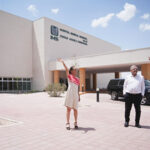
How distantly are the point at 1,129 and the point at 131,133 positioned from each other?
12.1 feet

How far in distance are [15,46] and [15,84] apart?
20.8ft

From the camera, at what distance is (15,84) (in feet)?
100

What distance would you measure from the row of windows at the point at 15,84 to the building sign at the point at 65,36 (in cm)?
904

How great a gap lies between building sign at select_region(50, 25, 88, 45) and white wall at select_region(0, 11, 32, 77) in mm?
4125

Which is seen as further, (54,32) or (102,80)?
(102,80)

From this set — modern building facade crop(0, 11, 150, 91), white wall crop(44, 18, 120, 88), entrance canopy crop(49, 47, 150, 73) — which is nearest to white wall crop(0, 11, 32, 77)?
modern building facade crop(0, 11, 150, 91)

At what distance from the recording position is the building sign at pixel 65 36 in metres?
33.0

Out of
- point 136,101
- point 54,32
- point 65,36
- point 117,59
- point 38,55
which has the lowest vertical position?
point 136,101

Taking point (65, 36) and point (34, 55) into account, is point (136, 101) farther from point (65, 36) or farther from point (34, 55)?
point (65, 36)

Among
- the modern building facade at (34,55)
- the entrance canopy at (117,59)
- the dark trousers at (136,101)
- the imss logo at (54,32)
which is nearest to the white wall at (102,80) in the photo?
the modern building facade at (34,55)

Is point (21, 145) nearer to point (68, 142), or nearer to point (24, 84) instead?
point (68, 142)

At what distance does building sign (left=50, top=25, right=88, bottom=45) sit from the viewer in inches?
1299

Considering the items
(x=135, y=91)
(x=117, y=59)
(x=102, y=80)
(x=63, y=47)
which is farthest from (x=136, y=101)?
(x=102, y=80)

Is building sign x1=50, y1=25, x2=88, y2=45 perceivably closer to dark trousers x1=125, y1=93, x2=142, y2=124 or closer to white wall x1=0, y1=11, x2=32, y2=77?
white wall x1=0, y1=11, x2=32, y2=77
